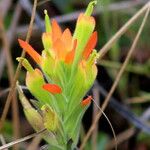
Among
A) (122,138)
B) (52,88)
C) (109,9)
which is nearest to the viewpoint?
(52,88)

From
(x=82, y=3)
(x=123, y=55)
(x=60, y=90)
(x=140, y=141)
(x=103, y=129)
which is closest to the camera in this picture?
(x=60, y=90)

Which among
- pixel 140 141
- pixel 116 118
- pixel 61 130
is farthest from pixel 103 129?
pixel 61 130

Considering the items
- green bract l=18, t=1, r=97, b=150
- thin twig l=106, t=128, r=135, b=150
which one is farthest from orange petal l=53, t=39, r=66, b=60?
thin twig l=106, t=128, r=135, b=150

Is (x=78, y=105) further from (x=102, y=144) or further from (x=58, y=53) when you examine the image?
(x=102, y=144)

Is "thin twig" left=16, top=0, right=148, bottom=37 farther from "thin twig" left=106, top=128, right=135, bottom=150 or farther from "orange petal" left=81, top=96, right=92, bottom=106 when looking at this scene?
"orange petal" left=81, top=96, right=92, bottom=106

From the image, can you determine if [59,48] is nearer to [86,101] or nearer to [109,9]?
[86,101]

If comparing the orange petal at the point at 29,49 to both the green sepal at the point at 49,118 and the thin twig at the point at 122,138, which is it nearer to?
the green sepal at the point at 49,118

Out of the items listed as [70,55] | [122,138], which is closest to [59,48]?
[70,55]

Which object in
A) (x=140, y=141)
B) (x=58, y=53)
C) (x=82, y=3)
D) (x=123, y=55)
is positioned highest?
(x=58, y=53)
